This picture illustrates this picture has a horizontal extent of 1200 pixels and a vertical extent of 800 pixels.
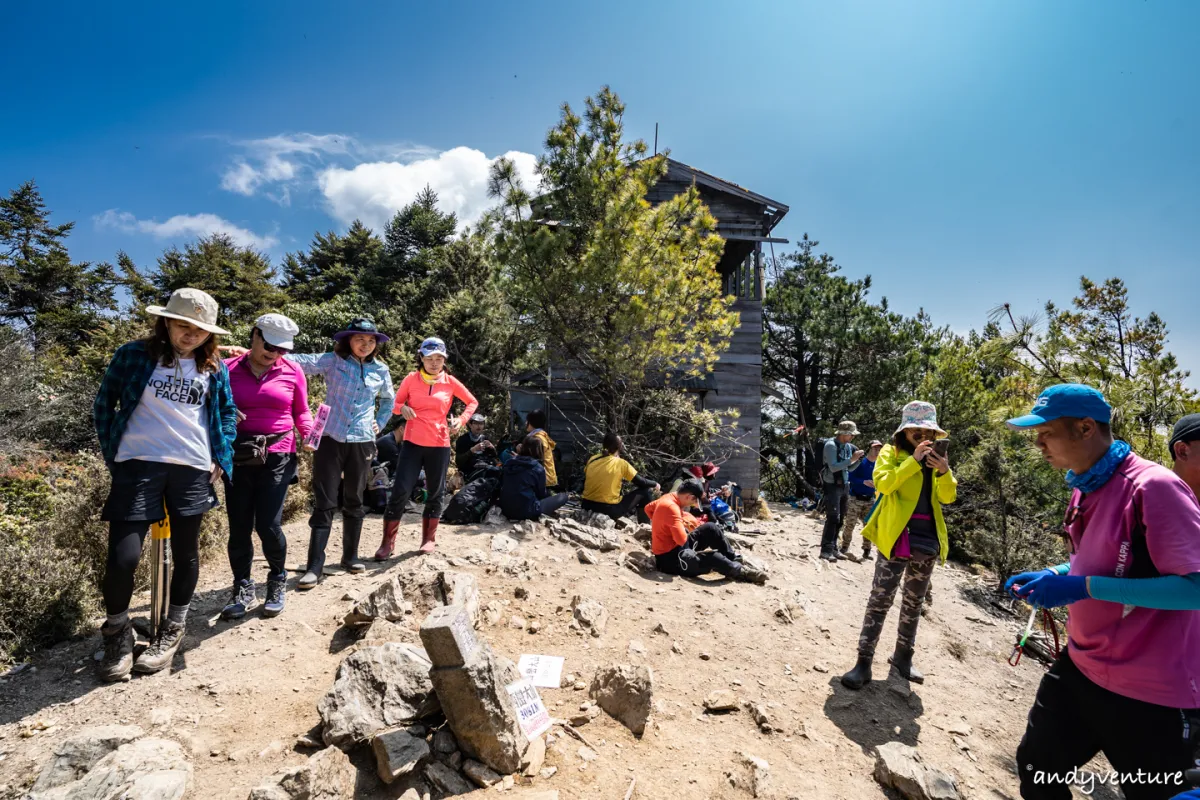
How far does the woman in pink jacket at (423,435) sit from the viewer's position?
A: 4.82 metres

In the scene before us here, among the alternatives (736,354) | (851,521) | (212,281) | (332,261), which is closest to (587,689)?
→ (851,521)

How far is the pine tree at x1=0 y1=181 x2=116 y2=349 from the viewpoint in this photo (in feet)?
67.5

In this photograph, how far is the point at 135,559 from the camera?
9.12 feet

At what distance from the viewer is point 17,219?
22.5m

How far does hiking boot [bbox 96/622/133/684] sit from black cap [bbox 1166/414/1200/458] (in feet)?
17.6

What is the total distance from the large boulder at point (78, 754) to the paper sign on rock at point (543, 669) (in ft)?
5.99

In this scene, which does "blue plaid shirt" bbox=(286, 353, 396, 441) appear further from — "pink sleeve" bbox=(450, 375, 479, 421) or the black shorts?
the black shorts

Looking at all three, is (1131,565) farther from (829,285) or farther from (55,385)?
(55,385)

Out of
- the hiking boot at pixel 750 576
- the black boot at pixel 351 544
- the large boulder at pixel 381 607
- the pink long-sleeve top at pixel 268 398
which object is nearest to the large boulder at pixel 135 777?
the large boulder at pixel 381 607

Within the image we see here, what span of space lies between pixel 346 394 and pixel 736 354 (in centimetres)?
1005

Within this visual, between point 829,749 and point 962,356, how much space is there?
464 inches

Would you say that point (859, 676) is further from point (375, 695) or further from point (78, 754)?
point (78, 754)

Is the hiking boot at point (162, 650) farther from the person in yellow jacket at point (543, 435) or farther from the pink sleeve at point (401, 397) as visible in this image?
the person in yellow jacket at point (543, 435)

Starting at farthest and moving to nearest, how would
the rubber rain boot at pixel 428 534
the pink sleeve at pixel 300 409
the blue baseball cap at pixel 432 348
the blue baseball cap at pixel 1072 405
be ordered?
1. the rubber rain boot at pixel 428 534
2. the blue baseball cap at pixel 432 348
3. the pink sleeve at pixel 300 409
4. the blue baseball cap at pixel 1072 405
